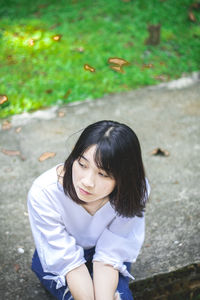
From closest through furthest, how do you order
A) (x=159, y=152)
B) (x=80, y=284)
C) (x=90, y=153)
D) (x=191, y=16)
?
(x=90, y=153)
(x=80, y=284)
(x=159, y=152)
(x=191, y=16)

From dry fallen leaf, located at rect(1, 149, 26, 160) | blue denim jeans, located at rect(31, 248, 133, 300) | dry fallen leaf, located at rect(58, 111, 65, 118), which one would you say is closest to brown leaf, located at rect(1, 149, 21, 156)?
dry fallen leaf, located at rect(1, 149, 26, 160)

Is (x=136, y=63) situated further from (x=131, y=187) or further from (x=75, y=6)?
(x=131, y=187)

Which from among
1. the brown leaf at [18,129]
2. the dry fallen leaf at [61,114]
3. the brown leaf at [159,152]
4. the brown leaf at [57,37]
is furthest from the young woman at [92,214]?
the brown leaf at [57,37]

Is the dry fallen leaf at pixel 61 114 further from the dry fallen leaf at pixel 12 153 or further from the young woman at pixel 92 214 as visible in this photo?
the young woman at pixel 92 214

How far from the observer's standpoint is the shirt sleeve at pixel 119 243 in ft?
6.10

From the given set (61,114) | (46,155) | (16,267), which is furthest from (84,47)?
(16,267)

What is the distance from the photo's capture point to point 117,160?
1.59 metres

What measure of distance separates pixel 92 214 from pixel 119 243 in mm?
203

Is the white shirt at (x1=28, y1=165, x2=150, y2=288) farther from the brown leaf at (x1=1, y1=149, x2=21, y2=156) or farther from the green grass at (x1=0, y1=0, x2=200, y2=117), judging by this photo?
the green grass at (x1=0, y1=0, x2=200, y2=117)

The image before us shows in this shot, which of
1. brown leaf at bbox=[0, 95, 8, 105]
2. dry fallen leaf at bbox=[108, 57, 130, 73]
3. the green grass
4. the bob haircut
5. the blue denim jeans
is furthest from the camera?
dry fallen leaf at bbox=[108, 57, 130, 73]

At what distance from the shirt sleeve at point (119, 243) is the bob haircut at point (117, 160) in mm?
91

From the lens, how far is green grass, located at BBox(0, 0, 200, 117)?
3.85 m

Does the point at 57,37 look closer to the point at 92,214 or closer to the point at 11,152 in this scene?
the point at 11,152

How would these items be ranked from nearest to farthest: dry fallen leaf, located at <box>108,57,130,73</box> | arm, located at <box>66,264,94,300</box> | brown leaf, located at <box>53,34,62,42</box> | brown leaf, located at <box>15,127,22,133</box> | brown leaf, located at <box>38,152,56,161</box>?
arm, located at <box>66,264,94,300</box> < brown leaf, located at <box>38,152,56,161</box> < brown leaf, located at <box>15,127,22,133</box> < dry fallen leaf, located at <box>108,57,130,73</box> < brown leaf, located at <box>53,34,62,42</box>
